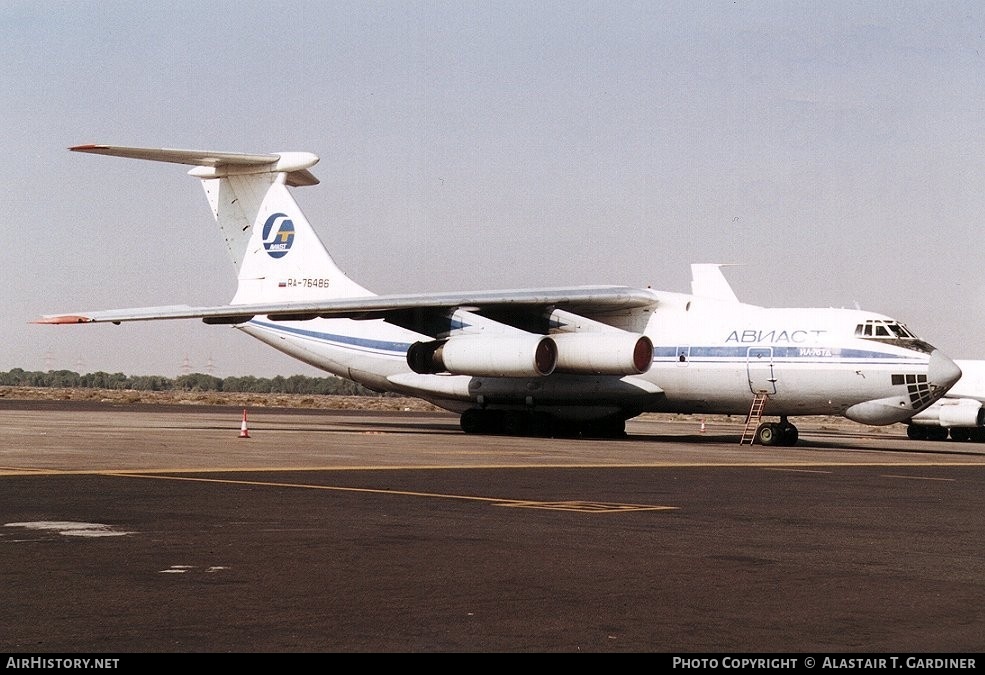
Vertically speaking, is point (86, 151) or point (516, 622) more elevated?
point (86, 151)

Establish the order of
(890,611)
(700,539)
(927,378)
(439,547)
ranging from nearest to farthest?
1. (890,611)
2. (439,547)
3. (700,539)
4. (927,378)

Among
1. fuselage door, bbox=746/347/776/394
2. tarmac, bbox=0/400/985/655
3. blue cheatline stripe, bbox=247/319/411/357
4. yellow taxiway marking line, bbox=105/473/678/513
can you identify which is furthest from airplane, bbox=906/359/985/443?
yellow taxiway marking line, bbox=105/473/678/513

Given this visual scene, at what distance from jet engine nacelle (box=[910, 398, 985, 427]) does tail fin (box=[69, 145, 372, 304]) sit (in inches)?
691

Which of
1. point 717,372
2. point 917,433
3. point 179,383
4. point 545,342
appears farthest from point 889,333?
point 179,383

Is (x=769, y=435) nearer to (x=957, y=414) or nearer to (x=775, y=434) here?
(x=775, y=434)

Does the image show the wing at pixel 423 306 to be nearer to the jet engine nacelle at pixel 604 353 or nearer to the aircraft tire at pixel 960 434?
the jet engine nacelle at pixel 604 353

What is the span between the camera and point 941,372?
2648cm

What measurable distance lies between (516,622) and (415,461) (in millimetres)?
12550

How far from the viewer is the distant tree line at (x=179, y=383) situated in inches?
4973

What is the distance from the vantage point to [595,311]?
103ft

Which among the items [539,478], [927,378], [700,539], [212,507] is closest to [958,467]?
[927,378]

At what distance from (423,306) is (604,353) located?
4.54m

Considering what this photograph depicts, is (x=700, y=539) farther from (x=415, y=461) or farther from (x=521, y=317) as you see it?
(x=521, y=317)

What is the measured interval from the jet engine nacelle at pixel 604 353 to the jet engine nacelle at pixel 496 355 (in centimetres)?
34
